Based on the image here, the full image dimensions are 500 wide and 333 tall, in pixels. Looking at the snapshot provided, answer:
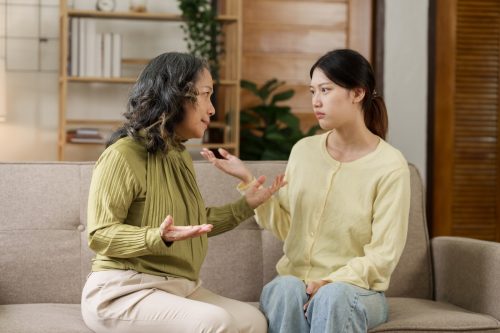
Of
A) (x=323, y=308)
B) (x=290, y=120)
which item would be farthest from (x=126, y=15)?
(x=323, y=308)

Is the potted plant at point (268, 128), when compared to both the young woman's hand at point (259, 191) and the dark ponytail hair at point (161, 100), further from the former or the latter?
the dark ponytail hair at point (161, 100)

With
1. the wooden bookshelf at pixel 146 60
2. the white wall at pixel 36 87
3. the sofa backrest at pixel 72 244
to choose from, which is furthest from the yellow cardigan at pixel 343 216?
the white wall at pixel 36 87

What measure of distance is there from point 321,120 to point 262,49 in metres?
2.53

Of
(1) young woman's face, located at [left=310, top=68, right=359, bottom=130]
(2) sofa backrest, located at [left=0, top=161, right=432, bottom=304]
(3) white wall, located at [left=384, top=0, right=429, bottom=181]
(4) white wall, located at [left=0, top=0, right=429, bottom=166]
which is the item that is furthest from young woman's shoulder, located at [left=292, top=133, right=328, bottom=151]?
(3) white wall, located at [left=384, top=0, right=429, bottom=181]

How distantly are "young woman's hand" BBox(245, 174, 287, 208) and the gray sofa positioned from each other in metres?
0.32

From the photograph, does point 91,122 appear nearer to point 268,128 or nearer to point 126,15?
point 126,15

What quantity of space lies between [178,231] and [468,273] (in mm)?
1131

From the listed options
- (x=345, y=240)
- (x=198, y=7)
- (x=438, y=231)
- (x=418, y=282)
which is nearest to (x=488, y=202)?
(x=438, y=231)

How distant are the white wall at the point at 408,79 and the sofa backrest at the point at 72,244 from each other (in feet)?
7.37

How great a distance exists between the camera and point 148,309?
213 centimetres

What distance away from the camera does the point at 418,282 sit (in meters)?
2.89

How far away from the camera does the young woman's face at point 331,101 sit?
2543 mm

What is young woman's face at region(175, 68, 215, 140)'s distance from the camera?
90.4 inches

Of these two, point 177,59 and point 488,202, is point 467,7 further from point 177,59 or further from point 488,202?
point 177,59
